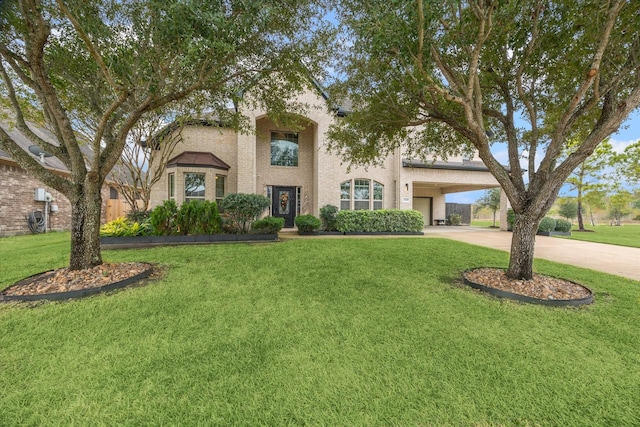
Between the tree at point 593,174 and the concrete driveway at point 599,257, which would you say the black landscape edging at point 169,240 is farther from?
the tree at point 593,174

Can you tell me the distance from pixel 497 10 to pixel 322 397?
5575mm

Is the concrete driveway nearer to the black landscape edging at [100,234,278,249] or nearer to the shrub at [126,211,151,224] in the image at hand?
the black landscape edging at [100,234,278,249]

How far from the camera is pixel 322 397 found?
204 cm

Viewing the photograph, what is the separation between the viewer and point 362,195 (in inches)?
558

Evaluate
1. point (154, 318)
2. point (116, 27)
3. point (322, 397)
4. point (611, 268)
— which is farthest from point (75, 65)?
point (611, 268)

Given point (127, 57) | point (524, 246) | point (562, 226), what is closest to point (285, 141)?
point (127, 57)

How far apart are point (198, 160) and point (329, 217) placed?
6.49m

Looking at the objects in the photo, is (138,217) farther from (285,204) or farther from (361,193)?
(361,193)

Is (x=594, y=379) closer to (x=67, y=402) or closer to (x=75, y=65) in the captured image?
(x=67, y=402)

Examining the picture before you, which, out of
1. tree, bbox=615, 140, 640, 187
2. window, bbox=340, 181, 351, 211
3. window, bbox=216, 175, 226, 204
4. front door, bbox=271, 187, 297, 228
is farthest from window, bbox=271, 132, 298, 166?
tree, bbox=615, 140, 640, 187

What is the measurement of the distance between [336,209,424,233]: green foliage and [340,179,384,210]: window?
1728 millimetres

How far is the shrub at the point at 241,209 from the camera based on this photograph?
9.91 meters

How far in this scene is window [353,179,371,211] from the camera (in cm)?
1405

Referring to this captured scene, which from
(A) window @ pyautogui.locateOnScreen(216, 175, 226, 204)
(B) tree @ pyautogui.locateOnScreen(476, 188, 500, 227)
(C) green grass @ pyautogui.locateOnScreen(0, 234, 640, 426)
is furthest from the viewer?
(B) tree @ pyautogui.locateOnScreen(476, 188, 500, 227)
